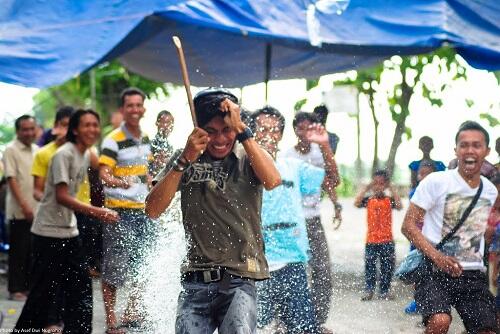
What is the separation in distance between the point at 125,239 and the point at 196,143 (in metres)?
3.29

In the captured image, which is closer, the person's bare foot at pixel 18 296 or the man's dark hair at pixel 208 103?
the man's dark hair at pixel 208 103

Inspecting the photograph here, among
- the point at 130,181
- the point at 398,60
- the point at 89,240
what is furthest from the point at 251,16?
the point at 398,60

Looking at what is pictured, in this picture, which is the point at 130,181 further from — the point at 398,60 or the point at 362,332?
the point at 398,60

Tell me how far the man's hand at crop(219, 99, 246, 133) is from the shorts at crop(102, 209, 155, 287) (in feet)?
10.1

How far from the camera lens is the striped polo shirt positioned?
717cm

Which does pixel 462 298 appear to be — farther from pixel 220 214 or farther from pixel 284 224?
pixel 220 214

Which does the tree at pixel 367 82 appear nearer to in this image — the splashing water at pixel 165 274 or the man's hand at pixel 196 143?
the splashing water at pixel 165 274

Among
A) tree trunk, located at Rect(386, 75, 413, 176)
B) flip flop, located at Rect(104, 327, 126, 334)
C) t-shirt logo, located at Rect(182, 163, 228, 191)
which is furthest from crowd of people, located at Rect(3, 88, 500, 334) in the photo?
tree trunk, located at Rect(386, 75, 413, 176)

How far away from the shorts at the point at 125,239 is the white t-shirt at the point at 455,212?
8.15 ft

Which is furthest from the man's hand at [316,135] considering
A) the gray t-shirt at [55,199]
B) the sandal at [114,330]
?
the sandal at [114,330]

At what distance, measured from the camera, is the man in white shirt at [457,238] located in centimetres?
528

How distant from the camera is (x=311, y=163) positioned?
7.47 m

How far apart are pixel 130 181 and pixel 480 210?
299 cm

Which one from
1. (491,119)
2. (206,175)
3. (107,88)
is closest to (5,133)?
(107,88)
